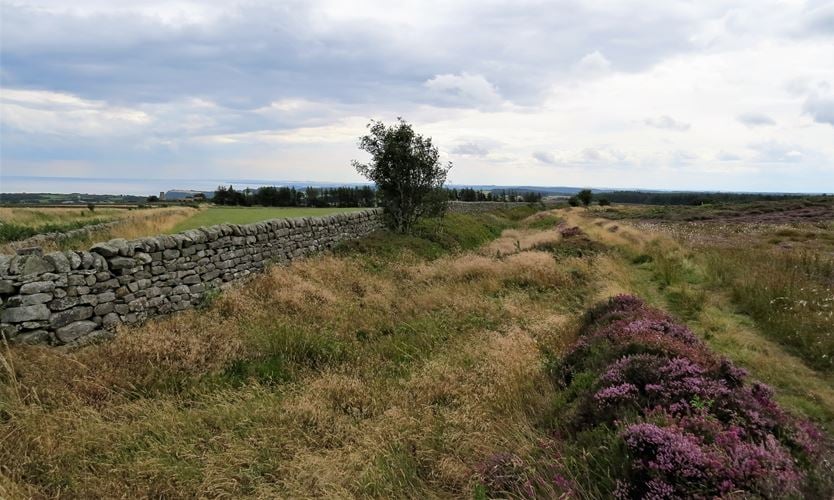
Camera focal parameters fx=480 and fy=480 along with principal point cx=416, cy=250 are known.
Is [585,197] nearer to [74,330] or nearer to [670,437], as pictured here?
[74,330]

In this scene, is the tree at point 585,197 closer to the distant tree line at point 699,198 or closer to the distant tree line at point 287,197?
the distant tree line at point 699,198

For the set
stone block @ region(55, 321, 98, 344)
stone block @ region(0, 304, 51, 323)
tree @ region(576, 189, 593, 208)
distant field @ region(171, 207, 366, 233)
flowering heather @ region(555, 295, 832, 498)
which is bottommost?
stone block @ region(55, 321, 98, 344)

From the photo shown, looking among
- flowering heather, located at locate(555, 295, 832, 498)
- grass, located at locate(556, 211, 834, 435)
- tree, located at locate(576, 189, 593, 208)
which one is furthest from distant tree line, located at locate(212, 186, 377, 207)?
flowering heather, located at locate(555, 295, 832, 498)

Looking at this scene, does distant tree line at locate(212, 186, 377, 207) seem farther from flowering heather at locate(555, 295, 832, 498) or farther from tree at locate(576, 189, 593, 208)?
flowering heather at locate(555, 295, 832, 498)

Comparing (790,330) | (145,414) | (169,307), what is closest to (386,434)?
(145,414)

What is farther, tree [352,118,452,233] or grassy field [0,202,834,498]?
tree [352,118,452,233]

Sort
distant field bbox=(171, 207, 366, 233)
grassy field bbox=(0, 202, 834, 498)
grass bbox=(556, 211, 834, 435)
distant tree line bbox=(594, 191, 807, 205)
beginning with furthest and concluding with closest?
distant tree line bbox=(594, 191, 807, 205), distant field bbox=(171, 207, 366, 233), grass bbox=(556, 211, 834, 435), grassy field bbox=(0, 202, 834, 498)

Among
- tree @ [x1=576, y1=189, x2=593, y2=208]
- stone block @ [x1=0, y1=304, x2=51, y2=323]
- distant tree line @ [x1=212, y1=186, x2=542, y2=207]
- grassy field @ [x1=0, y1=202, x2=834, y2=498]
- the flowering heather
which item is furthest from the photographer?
tree @ [x1=576, y1=189, x2=593, y2=208]

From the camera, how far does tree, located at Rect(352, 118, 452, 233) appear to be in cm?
2277

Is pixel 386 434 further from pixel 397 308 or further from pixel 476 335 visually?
pixel 397 308

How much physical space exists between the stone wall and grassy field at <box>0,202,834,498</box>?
0.49 m

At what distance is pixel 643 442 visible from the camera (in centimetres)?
343

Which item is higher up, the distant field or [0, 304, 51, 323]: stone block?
the distant field

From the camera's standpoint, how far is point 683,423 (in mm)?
3658
